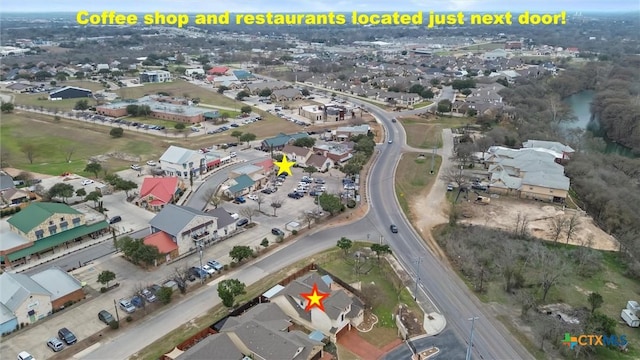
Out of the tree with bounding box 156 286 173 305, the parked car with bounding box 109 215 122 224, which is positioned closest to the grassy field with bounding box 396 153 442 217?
the tree with bounding box 156 286 173 305

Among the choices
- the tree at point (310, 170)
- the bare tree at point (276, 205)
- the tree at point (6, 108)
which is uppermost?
the tree at point (6, 108)

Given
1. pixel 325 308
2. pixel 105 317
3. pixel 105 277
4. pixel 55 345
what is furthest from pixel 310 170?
pixel 55 345

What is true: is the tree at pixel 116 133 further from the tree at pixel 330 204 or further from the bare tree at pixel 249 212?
the tree at pixel 330 204

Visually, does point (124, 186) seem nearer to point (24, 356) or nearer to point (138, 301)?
point (138, 301)

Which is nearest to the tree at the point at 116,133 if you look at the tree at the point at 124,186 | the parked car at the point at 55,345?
the tree at the point at 124,186

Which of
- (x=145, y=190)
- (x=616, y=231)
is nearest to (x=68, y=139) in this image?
(x=145, y=190)

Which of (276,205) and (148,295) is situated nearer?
(148,295)

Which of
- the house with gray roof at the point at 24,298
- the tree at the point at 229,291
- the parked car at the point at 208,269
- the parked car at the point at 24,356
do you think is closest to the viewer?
the parked car at the point at 24,356
